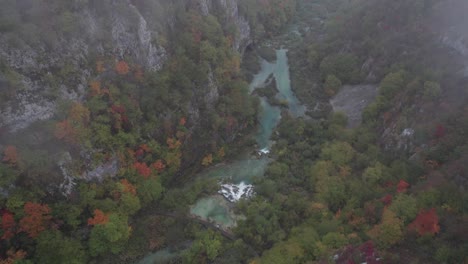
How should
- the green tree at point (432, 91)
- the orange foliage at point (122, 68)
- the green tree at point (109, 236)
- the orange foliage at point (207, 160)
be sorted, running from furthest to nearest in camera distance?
the orange foliage at point (207, 160)
the orange foliage at point (122, 68)
the green tree at point (432, 91)
the green tree at point (109, 236)

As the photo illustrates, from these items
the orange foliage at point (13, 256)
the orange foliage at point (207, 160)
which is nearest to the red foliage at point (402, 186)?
the orange foliage at point (207, 160)

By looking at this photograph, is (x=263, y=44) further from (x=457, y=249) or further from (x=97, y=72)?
(x=457, y=249)

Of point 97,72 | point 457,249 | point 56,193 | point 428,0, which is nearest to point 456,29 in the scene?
point 428,0

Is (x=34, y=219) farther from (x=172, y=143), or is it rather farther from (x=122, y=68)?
(x=122, y=68)

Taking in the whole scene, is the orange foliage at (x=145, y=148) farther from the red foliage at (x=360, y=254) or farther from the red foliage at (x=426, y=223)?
the red foliage at (x=426, y=223)

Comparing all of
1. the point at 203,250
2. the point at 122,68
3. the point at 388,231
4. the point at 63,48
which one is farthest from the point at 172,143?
the point at 388,231

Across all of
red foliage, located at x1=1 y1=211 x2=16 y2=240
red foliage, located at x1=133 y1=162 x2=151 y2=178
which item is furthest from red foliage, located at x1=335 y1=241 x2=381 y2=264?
red foliage, located at x1=1 y1=211 x2=16 y2=240

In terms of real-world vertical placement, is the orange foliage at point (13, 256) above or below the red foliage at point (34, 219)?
below
